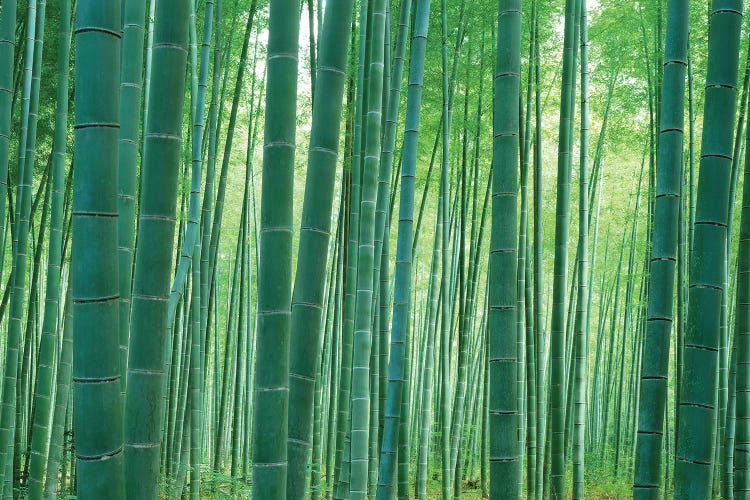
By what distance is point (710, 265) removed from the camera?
6.07 ft

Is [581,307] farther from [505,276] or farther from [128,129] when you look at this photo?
[128,129]

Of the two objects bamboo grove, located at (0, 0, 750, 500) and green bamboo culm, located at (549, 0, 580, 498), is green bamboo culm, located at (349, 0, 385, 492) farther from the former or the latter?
green bamboo culm, located at (549, 0, 580, 498)

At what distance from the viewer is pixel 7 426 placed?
3660mm

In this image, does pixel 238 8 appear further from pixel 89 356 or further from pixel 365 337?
pixel 89 356

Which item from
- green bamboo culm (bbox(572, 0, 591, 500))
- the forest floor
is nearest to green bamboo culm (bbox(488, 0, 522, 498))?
green bamboo culm (bbox(572, 0, 591, 500))

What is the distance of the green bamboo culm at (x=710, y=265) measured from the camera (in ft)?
6.02

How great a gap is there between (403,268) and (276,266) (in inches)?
70.3

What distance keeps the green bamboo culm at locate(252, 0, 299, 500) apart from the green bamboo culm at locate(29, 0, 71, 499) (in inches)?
70.9

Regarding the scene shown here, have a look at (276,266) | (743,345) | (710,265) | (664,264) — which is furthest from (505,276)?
(743,345)

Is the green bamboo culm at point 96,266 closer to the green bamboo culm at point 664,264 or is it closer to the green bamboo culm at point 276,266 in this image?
the green bamboo culm at point 276,266

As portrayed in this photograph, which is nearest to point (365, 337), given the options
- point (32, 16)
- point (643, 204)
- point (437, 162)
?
point (32, 16)

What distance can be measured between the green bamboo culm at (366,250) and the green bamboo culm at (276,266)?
4.36 ft

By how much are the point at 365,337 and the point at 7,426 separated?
1.90 metres

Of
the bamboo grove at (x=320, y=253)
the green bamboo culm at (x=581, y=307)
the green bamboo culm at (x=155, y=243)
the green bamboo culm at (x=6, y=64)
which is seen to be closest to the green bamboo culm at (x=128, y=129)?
the bamboo grove at (x=320, y=253)
